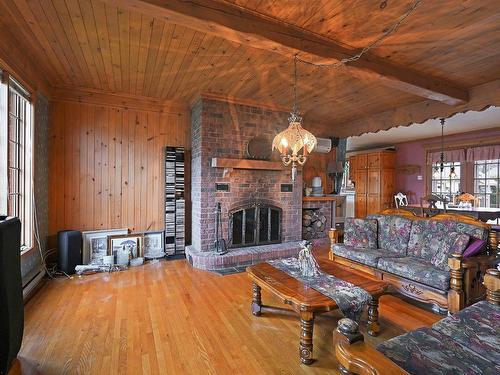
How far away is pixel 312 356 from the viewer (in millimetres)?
1880

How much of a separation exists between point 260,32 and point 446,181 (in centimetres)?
713

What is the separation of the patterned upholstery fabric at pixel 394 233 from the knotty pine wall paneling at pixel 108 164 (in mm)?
3317

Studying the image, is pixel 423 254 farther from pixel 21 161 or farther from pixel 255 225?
pixel 21 161

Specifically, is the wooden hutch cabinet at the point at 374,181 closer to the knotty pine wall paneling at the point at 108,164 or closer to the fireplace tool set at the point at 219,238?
the fireplace tool set at the point at 219,238

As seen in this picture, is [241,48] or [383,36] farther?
[241,48]

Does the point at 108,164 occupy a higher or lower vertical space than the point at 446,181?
higher

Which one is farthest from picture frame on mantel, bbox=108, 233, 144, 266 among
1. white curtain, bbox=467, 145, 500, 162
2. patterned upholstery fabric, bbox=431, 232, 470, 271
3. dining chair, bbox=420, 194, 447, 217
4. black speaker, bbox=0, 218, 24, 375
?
white curtain, bbox=467, 145, 500, 162

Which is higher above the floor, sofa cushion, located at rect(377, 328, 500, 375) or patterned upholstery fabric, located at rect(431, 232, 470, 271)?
patterned upholstery fabric, located at rect(431, 232, 470, 271)

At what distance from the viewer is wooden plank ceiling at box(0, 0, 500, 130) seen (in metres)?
2.04

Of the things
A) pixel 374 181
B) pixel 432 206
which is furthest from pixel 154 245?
pixel 374 181

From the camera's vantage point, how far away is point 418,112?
13.5ft

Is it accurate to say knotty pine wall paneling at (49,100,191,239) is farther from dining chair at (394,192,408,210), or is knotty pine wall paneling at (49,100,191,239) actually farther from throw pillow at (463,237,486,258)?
dining chair at (394,192,408,210)

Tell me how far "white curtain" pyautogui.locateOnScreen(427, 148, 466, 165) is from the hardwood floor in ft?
18.0

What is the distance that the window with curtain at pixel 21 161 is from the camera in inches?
110
